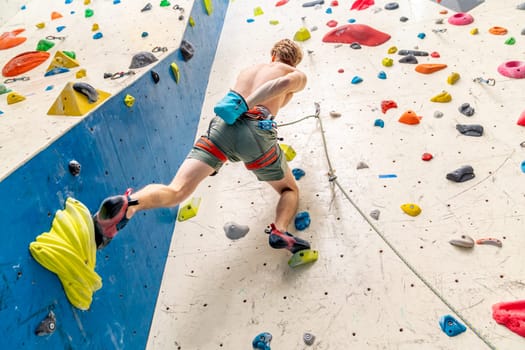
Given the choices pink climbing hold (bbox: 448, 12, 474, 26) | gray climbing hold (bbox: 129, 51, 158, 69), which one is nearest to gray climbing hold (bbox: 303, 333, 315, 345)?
gray climbing hold (bbox: 129, 51, 158, 69)

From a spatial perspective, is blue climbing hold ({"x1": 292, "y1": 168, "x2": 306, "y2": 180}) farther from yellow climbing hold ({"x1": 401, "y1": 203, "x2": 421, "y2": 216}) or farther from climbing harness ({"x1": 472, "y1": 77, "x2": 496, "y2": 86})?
climbing harness ({"x1": 472, "y1": 77, "x2": 496, "y2": 86})

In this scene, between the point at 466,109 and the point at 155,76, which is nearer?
the point at 155,76

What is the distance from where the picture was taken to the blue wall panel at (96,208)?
1.24 meters

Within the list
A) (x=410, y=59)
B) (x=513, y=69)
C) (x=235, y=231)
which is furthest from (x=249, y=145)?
(x=513, y=69)

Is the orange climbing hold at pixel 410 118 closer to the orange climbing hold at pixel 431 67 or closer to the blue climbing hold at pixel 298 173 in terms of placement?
the orange climbing hold at pixel 431 67

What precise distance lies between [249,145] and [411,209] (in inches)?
36.2

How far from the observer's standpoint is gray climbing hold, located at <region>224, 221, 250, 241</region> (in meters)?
2.31

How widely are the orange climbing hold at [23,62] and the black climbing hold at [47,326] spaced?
6.01 ft

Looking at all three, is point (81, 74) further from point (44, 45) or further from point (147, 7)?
point (147, 7)

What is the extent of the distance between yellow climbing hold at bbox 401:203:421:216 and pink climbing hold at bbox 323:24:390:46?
1.90 metres

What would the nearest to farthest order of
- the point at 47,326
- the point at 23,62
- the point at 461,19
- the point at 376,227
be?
the point at 47,326
the point at 376,227
the point at 23,62
the point at 461,19

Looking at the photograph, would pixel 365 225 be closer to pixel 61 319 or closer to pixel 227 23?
pixel 61 319

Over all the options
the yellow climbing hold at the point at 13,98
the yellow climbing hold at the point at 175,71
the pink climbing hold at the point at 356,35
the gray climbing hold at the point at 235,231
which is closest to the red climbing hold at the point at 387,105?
the pink climbing hold at the point at 356,35

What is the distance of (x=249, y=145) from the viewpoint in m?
1.97
